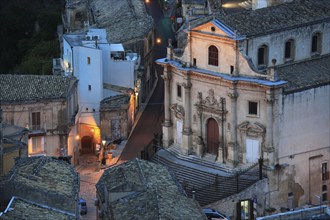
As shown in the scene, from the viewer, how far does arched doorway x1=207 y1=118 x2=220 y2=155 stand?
2860 inches

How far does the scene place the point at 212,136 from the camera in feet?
240

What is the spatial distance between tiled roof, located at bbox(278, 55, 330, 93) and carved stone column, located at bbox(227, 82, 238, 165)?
9.69 feet

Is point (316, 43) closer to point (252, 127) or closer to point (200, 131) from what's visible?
point (252, 127)

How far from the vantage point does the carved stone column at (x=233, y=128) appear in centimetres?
7044

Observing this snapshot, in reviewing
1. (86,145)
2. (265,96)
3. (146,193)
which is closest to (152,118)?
(86,145)

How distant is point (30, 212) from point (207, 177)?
17165mm

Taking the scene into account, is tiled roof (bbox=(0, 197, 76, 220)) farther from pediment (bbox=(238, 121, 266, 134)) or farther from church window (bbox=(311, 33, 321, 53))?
church window (bbox=(311, 33, 321, 53))

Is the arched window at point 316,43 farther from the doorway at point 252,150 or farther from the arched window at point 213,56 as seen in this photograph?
the doorway at point 252,150

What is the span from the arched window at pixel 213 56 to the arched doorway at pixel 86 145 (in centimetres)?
1411

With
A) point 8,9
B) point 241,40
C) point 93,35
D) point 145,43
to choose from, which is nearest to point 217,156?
point 241,40

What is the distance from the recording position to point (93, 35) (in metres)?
85.9

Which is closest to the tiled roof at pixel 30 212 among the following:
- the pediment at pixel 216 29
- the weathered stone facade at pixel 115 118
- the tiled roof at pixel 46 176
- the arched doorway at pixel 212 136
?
the tiled roof at pixel 46 176

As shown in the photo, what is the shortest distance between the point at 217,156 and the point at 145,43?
2417 centimetres

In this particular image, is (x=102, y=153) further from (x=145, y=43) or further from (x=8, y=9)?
Result: (x=8, y=9)
